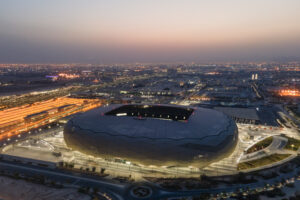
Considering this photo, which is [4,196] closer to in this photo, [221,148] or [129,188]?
[129,188]

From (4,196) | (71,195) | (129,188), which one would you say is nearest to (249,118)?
(129,188)

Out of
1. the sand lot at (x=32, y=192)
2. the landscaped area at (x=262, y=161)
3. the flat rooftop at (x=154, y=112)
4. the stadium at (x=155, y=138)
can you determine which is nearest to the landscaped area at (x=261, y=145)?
the landscaped area at (x=262, y=161)

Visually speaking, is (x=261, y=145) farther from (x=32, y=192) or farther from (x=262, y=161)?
(x=32, y=192)

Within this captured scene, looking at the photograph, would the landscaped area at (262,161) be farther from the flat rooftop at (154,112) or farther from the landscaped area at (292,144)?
the flat rooftop at (154,112)

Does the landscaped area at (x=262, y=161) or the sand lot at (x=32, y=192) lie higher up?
the landscaped area at (x=262, y=161)

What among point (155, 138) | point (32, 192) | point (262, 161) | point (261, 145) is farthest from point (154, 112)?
point (32, 192)
